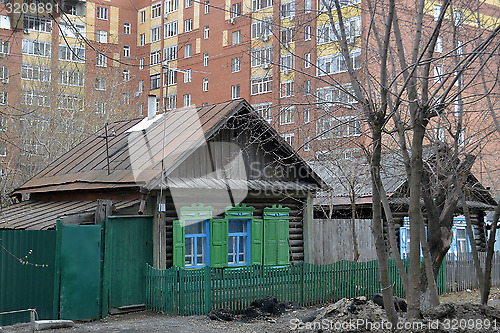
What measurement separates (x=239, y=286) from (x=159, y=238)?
2.51m

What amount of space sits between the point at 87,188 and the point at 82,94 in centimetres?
1897

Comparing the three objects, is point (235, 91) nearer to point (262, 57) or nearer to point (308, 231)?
point (308, 231)

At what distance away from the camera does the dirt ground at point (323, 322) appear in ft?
29.1

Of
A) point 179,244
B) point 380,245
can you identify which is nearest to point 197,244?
point 179,244

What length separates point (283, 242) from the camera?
18.6 meters

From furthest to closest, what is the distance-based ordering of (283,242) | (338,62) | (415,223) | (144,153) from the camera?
(283,242) < (338,62) < (144,153) < (415,223)

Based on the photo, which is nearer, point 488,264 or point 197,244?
point 488,264

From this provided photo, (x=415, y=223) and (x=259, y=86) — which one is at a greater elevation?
(x=259, y=86)

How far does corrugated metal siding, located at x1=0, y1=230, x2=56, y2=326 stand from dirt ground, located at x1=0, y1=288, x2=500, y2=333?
639 mm

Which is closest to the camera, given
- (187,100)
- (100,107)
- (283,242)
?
(283,242)

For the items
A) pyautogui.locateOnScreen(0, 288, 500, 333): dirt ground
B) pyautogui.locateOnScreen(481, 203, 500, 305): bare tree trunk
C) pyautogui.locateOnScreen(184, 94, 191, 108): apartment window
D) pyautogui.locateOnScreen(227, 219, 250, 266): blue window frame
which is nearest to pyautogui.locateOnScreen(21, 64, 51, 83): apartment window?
pyautogui.locateOnScreen(184, 94, 191, 108): apartment window

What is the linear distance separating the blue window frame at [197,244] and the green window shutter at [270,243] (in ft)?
7.34

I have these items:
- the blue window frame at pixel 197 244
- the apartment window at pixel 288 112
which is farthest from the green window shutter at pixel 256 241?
the apartment window at pixel 288 112

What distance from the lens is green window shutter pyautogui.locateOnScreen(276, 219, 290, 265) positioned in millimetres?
18453
